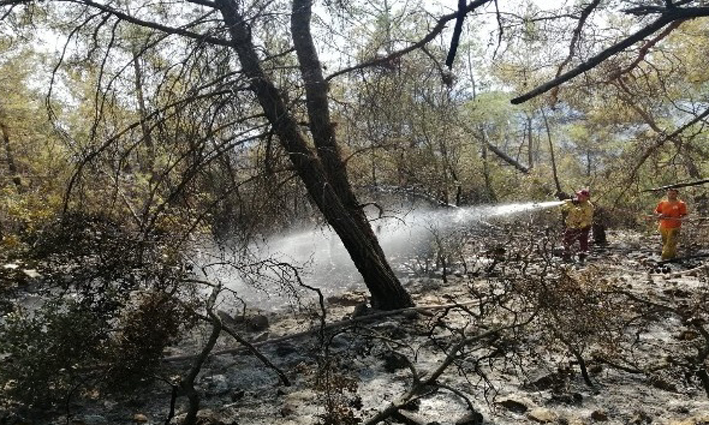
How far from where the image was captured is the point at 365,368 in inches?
219

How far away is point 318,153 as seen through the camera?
697cm

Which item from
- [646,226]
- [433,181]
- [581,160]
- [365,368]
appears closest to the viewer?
[365,368]

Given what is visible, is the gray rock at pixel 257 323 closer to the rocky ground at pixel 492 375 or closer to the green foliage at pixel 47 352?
the rocky ground at pixel 492 375

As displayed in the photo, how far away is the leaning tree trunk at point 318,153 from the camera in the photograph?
5.41 metres

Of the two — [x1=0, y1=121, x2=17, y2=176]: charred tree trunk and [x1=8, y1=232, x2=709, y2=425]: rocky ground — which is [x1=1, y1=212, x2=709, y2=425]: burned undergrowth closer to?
[x1=8, y1=232, x2=709, y2=425]: rocky ground

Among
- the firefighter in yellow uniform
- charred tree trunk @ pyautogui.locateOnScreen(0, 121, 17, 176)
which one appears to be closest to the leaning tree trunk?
the firefighter in yellow uniform

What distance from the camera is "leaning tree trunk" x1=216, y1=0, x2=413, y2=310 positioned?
17.7 feet

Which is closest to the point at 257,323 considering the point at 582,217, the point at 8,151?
the point at 582,217

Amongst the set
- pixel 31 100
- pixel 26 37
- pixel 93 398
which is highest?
pixel 31 100

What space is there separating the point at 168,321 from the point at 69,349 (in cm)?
84

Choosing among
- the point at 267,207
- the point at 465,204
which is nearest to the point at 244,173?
the point at 267,207

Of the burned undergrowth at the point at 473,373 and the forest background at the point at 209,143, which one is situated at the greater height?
the forest background at the point at 209,143

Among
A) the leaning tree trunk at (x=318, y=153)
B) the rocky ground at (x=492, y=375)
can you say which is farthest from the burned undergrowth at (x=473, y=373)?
the leaning tree trunk at (x=318, y=153)

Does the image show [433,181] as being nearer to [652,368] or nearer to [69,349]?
[652,368]
